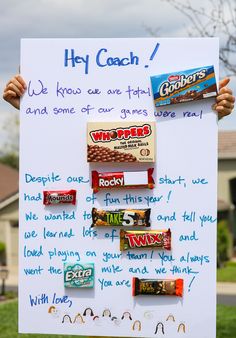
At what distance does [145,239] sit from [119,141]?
0.47 metres

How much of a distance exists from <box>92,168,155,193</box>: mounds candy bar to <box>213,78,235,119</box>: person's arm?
0.41m

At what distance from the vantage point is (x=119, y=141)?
10.5 ft

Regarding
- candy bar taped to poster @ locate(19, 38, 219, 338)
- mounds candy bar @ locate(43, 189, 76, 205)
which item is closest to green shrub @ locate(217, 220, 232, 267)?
candy bar taped to poster @ locate(19, 38, 219, 338)

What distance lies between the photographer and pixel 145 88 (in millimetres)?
3244

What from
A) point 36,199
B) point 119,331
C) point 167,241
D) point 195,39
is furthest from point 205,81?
point 119,331

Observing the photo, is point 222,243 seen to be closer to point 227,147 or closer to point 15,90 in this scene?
point 227,147

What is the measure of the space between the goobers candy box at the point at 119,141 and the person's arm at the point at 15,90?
38cm

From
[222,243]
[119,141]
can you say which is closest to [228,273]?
[222,243]

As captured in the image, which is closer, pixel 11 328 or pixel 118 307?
pixel 118 307

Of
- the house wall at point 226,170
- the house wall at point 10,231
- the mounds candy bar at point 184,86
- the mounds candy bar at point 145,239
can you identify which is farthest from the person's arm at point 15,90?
the house wall at point 226,170

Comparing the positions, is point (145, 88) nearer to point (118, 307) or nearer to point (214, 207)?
point (214, 207)

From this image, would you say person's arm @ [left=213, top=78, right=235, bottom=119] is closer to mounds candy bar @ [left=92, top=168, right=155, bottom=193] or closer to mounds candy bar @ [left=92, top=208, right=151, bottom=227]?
mounds candy bar @ [left=92, top=168, right=155, bottom=193]

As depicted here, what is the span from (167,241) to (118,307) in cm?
39

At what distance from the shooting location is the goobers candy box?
3.21 metres
